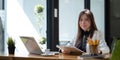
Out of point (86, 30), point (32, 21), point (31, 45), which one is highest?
point (32, 21)

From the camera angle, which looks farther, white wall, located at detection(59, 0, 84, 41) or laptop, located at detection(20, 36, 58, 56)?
white wall, located at detection(59, 0, 84, 41)

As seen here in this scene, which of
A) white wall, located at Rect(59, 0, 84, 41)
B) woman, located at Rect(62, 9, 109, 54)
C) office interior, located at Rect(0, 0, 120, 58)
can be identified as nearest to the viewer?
woman, located at Rect(62, 9, 109, 54)

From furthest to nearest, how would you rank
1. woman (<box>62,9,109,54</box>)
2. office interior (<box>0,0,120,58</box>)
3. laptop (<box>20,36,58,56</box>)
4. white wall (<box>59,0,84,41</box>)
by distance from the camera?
white wall (<box>59,0,84,41</box>), office interior (<box>0,0,120,58</box>), woman (<box>62,9,109,54</box>), laptop (<box>20,36,58,56</box>)

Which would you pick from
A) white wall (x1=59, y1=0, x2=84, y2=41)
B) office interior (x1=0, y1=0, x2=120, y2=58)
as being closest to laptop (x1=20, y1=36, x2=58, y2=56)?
office interior (x1=0, y1=0, x2=120, y2=58)

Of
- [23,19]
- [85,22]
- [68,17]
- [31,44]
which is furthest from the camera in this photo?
[68,17]

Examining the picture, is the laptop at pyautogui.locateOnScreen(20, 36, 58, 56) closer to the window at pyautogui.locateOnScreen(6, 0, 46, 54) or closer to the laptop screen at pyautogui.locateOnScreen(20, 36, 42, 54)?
the laptop screen at pyautogui.locateOnScreen(20, 36, 42, 54)

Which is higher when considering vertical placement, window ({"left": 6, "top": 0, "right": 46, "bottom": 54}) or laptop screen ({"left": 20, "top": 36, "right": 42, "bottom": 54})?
window ({"left": 6, "top": 0, "right": 46, "bottom": 54})

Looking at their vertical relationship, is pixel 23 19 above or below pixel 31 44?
above

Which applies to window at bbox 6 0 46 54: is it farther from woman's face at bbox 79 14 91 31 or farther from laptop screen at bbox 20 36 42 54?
laptop screen at bbox 20 36 42 54

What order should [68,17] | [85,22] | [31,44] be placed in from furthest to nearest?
1. [68,17]
2. [85,22]
3. [31,44]

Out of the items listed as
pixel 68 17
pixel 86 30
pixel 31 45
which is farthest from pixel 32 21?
pixel 31 45

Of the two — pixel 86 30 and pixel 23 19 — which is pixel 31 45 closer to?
pixel 86 30

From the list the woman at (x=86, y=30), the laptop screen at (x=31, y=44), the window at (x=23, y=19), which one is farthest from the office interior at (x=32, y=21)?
the laptop screen at (x=31, y=44)

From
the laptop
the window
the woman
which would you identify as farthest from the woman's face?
the window
